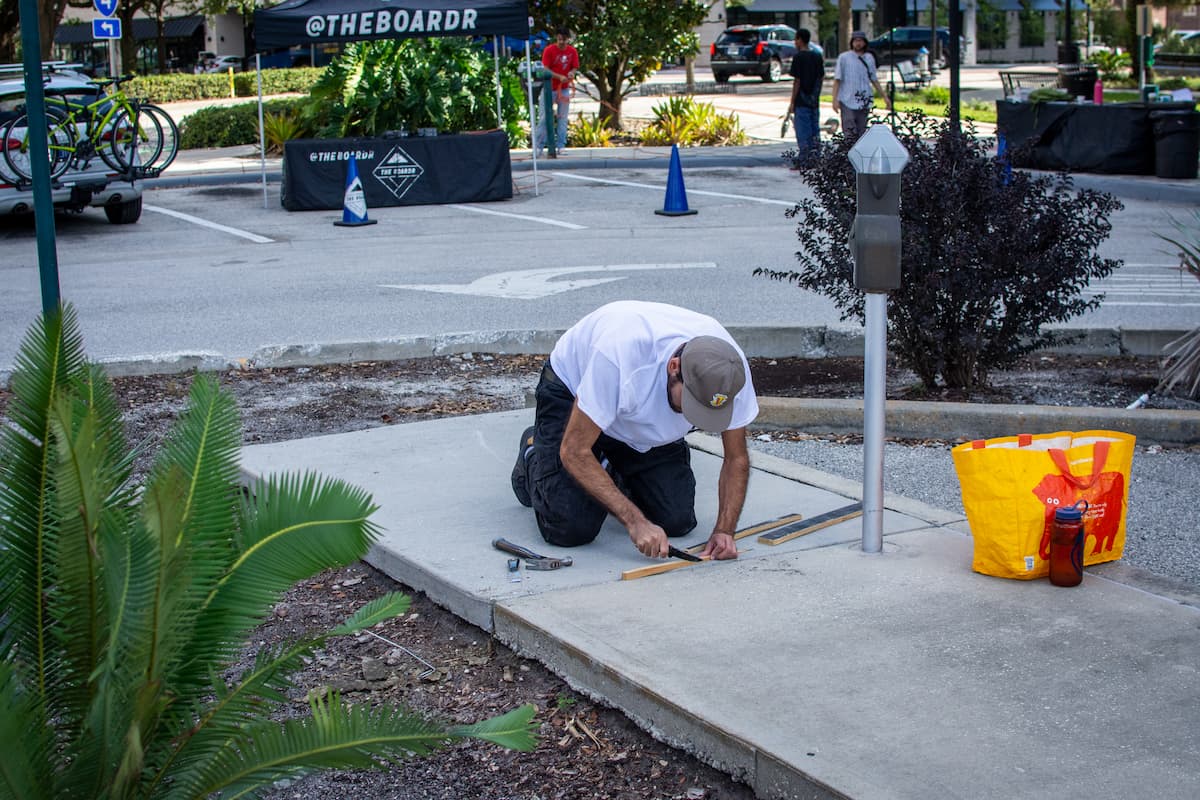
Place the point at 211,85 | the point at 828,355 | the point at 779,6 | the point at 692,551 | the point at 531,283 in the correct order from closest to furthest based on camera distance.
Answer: the point at 692,551, the point at 828,355, the point at 531,283, the point at 211,85, the point at 779,6

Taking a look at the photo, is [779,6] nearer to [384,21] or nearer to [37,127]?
[384,21]

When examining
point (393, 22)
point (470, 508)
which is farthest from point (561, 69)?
point (470, 508)

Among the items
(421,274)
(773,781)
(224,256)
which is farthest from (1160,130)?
(773,781)

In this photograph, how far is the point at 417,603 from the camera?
4.64 metres

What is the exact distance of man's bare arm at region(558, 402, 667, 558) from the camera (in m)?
4.45

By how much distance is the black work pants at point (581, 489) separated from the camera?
475 centimetres

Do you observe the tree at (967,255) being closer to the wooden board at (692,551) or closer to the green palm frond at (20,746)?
the wooden board at (692,551)

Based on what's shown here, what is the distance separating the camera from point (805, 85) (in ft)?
63.0

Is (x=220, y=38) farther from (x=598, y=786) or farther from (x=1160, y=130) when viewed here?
(x=598, y=786)

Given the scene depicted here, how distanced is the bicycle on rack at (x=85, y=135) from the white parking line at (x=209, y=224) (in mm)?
859

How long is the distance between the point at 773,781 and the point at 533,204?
44.8ft

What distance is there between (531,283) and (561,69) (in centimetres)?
1076

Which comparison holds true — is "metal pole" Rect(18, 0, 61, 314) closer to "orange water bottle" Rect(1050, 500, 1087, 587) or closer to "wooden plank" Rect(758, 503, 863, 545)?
"wooden plank" Rect(758, 503, 863, 545)

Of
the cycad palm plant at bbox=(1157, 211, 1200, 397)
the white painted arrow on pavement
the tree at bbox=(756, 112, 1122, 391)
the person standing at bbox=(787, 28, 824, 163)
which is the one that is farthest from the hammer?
the person standing at bbox=(787, 28, 824, 163)
